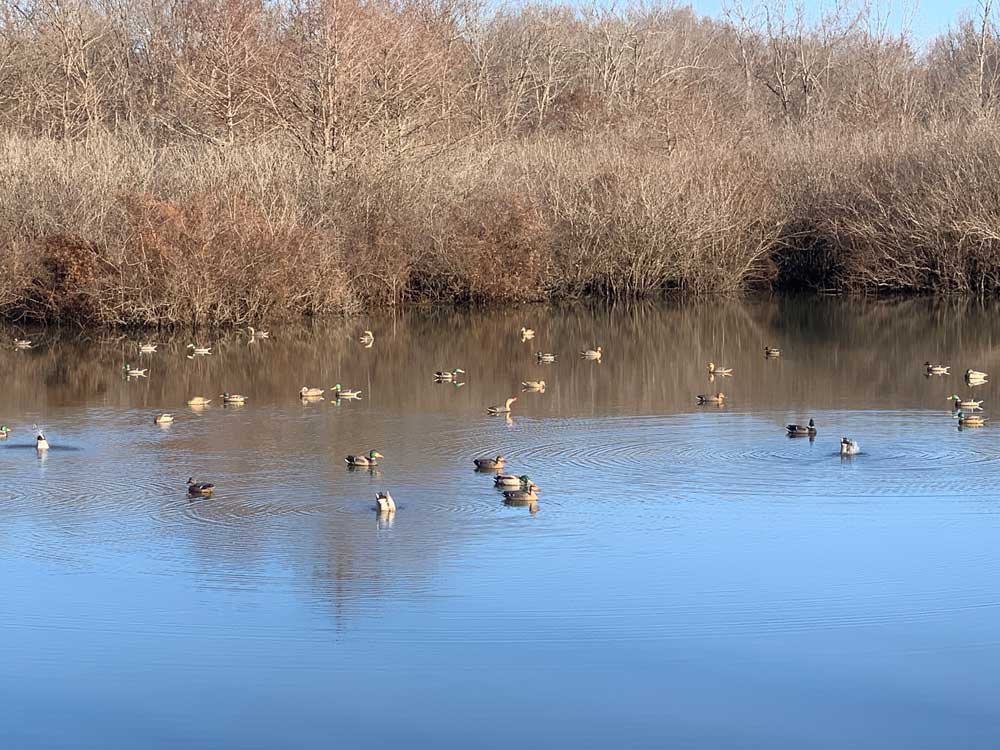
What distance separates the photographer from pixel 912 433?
16.9 m

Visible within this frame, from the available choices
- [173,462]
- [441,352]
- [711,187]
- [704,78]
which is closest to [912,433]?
[173,462]

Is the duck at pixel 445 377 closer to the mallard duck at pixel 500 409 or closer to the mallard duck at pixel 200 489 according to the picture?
the mallard duck at pixel 500 409

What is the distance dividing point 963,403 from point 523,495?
7.53 metres

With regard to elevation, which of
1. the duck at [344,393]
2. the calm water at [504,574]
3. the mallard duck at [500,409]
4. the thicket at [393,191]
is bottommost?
the calm water at [504,574]

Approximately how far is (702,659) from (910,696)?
126 cm

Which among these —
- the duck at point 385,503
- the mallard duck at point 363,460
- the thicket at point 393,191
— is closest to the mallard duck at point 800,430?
the mallard duck at point 363,460

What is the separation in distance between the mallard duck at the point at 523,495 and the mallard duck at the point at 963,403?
7.13m

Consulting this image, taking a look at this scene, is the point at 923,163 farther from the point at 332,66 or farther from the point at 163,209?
the point at 163,209

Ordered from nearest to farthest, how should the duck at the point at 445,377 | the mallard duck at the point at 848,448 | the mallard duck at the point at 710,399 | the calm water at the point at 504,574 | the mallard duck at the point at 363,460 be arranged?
the calm water at the point at 504,574 → the mallard duck at the point at 363,460 → the mallard duck at the point at 848,448 → the mallard duck at the point at 710,399 → the duck at the point at 445,377

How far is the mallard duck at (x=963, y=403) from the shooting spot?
1839cm

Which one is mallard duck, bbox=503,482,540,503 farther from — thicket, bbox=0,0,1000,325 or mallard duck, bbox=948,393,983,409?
thicket, bbox=0,0,1000,325

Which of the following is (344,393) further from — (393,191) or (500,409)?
(393,191)

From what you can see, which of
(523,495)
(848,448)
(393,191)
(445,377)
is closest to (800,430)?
(848,448)

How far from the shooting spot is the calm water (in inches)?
341
